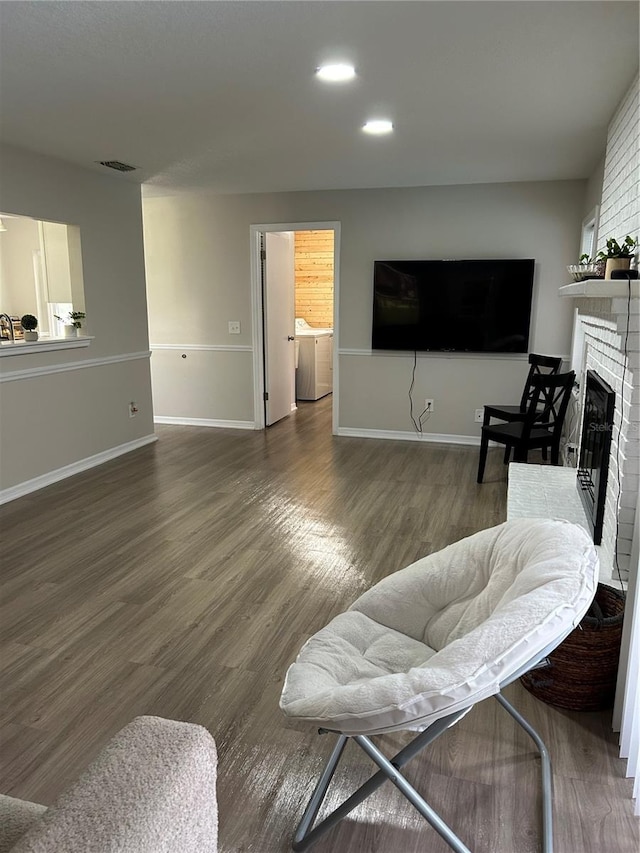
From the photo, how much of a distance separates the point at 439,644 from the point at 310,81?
7.96 ft

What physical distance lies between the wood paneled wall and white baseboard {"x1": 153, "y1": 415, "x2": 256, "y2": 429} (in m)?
2.59

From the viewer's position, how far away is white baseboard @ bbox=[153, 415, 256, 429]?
21.2 ft

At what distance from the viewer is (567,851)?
1.55 metres

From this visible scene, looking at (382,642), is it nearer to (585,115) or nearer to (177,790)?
(177,790)

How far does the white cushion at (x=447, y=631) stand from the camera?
48.8 inches

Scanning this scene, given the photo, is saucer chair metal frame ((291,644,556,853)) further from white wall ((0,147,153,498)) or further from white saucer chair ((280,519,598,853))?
white wall ((0,147,153,498))

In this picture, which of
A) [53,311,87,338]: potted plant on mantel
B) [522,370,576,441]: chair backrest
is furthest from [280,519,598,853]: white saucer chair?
[53,311,87,338]: potted plant on mantel

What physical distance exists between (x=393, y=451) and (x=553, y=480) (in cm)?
219

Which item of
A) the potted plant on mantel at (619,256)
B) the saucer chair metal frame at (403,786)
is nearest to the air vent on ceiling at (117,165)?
the potted plant on mantel at (619,256)

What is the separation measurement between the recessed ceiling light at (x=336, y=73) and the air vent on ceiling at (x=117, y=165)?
89.9 inches

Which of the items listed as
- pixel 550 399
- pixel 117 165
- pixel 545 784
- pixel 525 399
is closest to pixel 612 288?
pixel 545 784

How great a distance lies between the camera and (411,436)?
5945mm

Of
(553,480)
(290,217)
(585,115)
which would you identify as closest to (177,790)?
(553,480)

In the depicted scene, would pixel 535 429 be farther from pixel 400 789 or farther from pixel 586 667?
pixel 400 789
